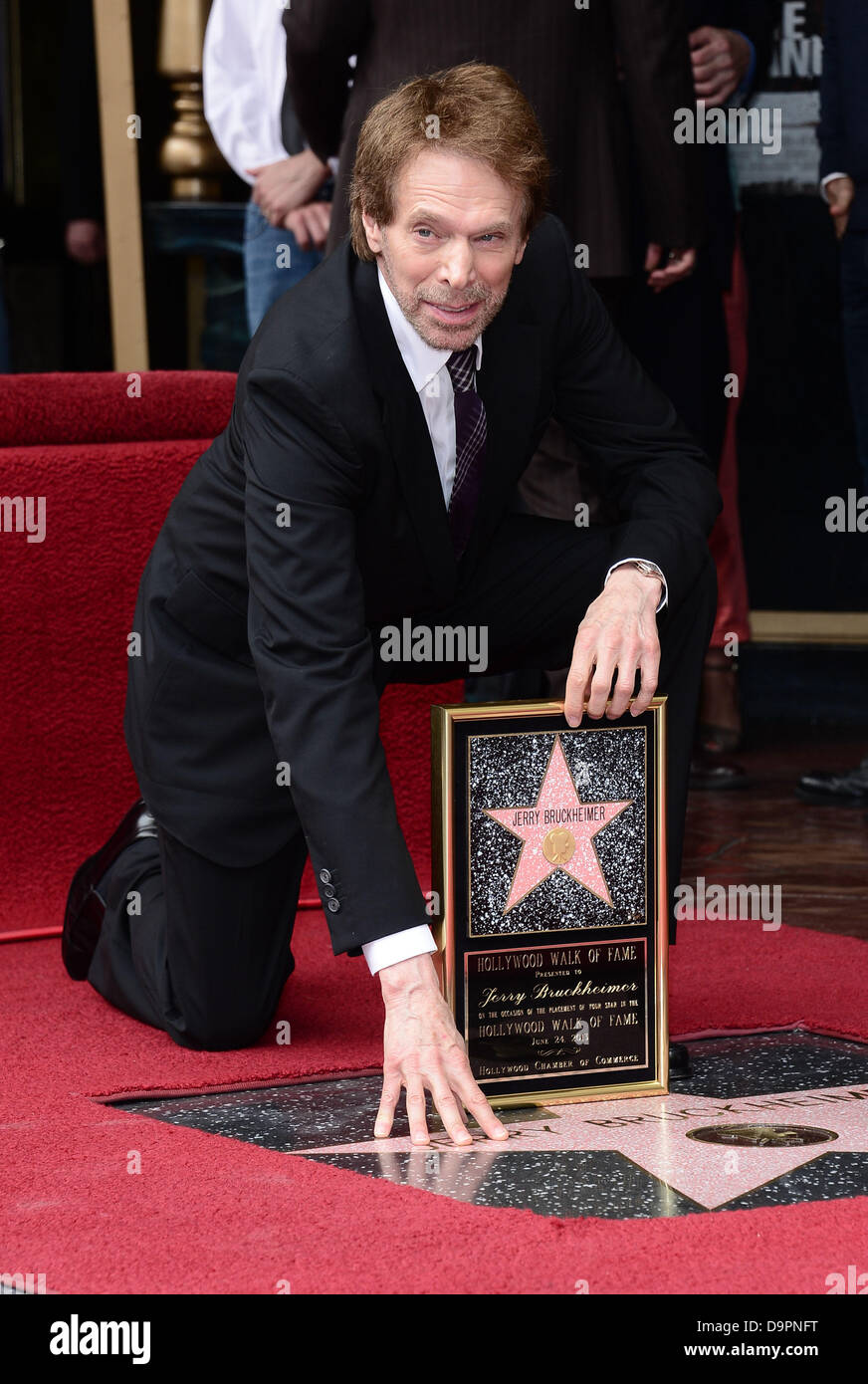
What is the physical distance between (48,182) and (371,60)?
2.89 metres

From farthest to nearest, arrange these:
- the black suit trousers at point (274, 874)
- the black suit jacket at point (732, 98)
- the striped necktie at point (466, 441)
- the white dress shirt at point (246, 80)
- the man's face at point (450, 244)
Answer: the white dress shirt at point (246, 80) < the black suit jacket at point (732, 98) < the black suit trousers at point (274, 874) < the striped necktie at point (466, 441) < the man's face at point (450, 244)

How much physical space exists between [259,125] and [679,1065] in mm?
2347

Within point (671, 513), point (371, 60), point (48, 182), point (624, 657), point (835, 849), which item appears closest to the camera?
point (624, 657)

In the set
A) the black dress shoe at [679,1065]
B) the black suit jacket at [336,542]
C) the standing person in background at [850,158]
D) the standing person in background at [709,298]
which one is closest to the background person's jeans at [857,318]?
the standing person in background at [850,158]

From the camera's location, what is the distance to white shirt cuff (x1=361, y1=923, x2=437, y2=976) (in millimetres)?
1663

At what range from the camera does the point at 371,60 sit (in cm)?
274

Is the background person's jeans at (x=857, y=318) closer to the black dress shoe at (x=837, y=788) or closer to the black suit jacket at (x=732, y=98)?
the black suit jacket at (x=732, y=98)

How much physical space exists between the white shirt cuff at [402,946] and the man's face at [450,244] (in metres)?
0.55

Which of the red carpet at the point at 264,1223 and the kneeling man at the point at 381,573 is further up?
the kneeling man at the point at 381,573

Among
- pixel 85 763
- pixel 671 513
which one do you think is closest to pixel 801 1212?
pixel 671 513

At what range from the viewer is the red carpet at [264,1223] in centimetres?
139

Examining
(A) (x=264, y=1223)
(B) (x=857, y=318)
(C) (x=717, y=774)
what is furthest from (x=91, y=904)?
(B) (x=857, y=318)

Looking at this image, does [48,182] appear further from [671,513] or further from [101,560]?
[671,513]

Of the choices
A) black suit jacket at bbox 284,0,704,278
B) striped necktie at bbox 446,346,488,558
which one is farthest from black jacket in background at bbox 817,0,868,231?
striped necktie at bbox 446,346,488,558
